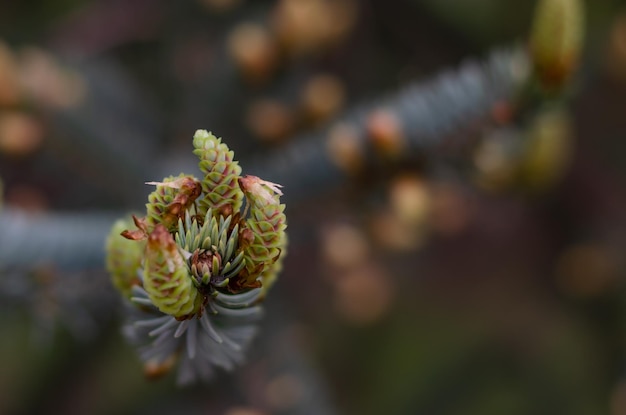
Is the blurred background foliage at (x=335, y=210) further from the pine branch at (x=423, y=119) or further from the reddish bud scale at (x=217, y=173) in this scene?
the reddish bud scale at (x=217, y=173)

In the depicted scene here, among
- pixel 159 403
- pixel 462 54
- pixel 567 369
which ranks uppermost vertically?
pixel 462 54

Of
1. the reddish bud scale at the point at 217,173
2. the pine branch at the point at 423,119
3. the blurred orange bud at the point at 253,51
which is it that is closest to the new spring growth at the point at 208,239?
the reddish bud scale at the point at 217,173

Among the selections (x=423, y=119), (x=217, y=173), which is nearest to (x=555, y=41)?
(x=423, y=119)

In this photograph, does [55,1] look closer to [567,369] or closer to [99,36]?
[99,36]

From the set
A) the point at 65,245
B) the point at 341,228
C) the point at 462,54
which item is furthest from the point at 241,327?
the point at 462,54

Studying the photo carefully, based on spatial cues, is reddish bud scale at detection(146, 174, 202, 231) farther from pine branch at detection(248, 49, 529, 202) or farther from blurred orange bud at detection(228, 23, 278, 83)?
blurred orange bud at detection(228, 23, 278, 83)

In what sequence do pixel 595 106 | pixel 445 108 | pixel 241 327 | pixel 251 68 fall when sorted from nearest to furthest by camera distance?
pixel 241 327 → pixel 445 108 → pixel 251 68 → pixel 595 106

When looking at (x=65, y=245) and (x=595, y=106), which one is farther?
(x=595, y=106)

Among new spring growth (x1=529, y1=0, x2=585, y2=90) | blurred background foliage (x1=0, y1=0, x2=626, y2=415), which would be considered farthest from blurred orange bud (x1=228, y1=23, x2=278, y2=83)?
new spring growth (x1=529, y1=0, x2=585, y2=90)

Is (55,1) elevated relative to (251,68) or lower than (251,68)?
elevated

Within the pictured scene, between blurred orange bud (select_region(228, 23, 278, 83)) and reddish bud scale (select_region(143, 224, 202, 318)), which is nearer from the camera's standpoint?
reddish bud scale (select_region(143, 224, 202, 318))
